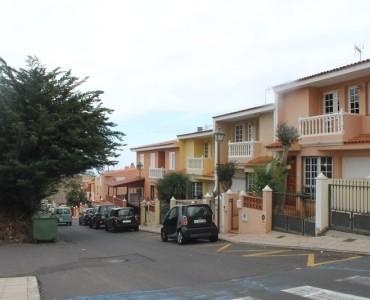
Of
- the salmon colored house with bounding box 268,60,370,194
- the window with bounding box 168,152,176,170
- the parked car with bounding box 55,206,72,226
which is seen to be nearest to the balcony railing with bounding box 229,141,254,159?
the salmon colored house with bounding box 268,60,370,194

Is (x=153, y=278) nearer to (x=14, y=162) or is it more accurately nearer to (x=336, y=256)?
(x=336, y=256)

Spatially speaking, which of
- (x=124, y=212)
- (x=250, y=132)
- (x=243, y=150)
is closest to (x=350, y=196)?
(x=243, y=150)

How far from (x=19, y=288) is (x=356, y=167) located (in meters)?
15.5

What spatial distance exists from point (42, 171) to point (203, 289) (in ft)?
49.3

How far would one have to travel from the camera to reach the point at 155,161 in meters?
51.1

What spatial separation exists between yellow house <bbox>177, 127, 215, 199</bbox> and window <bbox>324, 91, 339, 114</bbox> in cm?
1286

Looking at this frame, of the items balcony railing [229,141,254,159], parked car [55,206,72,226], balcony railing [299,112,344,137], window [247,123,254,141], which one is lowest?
parked car [55,206,72,226]

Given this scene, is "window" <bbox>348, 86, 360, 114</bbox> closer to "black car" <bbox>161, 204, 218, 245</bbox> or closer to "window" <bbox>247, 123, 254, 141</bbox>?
"black car" <bbox>161, 204, 218, 245</bbox>

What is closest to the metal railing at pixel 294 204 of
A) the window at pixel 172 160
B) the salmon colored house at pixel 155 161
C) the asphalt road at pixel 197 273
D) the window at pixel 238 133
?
the asphalt road at pixel 197 273

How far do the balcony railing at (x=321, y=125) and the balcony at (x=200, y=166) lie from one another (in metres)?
13.7

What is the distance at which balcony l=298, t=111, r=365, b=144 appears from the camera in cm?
2161

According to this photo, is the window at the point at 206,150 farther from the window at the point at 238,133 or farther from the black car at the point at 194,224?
the black car at the point at 194,224

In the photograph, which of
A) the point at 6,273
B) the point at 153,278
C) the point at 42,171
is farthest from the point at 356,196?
the point at 42,171

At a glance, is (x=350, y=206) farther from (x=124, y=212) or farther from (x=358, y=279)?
(x=124, y=212)
